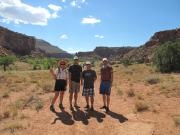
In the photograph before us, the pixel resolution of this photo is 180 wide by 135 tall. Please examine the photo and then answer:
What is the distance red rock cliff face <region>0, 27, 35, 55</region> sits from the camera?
150 m

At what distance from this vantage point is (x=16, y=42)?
16112 cm

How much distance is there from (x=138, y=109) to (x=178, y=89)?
22.1 feet

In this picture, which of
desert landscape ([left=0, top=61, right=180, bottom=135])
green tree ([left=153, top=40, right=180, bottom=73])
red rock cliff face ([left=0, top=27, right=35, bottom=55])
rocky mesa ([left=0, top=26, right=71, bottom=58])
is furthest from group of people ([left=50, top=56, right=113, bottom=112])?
red rock cliff face ([left=0, top=27, right=35, bottom=55])

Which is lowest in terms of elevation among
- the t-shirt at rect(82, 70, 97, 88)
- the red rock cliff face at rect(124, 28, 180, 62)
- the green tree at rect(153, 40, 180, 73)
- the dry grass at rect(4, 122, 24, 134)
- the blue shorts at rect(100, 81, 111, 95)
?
the dry grass at rect(4, 122, 24, 134)

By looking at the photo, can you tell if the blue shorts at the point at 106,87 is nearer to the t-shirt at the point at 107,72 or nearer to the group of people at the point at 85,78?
the group of people at the point at 85,78

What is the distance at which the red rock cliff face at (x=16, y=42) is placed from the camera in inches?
5915

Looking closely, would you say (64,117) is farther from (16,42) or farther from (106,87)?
(16,42)

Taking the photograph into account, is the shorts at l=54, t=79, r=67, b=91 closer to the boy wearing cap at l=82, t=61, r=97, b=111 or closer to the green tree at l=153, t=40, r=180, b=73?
the boy wearing cap at l=82, t=61, r=97, b=111

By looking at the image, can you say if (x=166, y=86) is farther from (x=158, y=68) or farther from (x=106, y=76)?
(x=158, y=68)

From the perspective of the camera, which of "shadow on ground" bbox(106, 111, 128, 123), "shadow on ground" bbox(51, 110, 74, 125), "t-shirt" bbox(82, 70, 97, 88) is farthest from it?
"t-shirt" bbox(82, 70, 97, 88)

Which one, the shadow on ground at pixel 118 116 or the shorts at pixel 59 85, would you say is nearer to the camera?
the shadow on ground at pixel 118 116

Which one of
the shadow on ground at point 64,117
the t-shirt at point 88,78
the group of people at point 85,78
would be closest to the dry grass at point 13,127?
the shadow on ground at point 64,117

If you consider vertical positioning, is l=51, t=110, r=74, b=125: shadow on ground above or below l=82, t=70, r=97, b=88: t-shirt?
below

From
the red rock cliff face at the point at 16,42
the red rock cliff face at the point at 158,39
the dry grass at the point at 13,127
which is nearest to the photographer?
the dry grass at the point at 13,127
